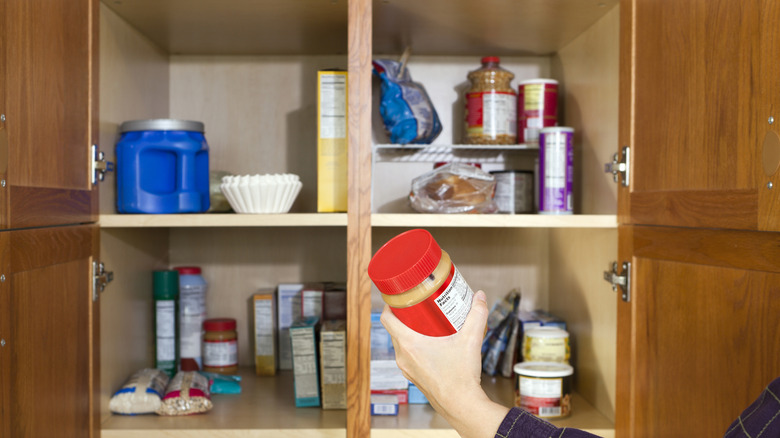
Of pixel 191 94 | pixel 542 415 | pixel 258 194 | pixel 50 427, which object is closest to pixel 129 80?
pixel 191 94

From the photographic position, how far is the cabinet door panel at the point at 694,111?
826 millimetres

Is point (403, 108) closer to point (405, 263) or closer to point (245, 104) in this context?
point (245, 104)

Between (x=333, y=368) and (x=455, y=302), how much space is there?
0.67 m

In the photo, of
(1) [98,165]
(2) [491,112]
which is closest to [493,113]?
(2) [491,112]

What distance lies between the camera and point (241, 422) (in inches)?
48.5

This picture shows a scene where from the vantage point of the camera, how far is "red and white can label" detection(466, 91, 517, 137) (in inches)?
55.4

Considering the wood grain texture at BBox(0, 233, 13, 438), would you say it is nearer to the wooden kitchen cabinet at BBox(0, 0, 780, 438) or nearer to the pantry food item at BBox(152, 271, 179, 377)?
the wooden kitchen cabinet at BBox(0, 0, 780, 438)

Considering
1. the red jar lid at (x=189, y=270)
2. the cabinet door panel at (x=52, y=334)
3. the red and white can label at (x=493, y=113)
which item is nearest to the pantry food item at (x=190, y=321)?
the red jar lid at (x=189, y=270)

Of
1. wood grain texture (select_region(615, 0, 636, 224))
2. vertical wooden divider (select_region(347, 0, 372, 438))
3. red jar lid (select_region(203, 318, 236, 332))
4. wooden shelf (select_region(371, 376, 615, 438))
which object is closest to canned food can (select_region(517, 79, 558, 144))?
wood grain texture (select_region(615, 0, 636, 224))

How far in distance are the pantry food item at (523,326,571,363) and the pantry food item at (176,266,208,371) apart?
0.73m

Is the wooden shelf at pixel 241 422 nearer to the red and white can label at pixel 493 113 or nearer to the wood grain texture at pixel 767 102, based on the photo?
the red and white can label at pixel 493 113

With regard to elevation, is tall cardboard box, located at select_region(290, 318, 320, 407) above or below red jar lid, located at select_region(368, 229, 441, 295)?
below

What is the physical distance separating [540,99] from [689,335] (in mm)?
613

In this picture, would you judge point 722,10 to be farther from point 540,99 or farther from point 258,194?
point 258,194
